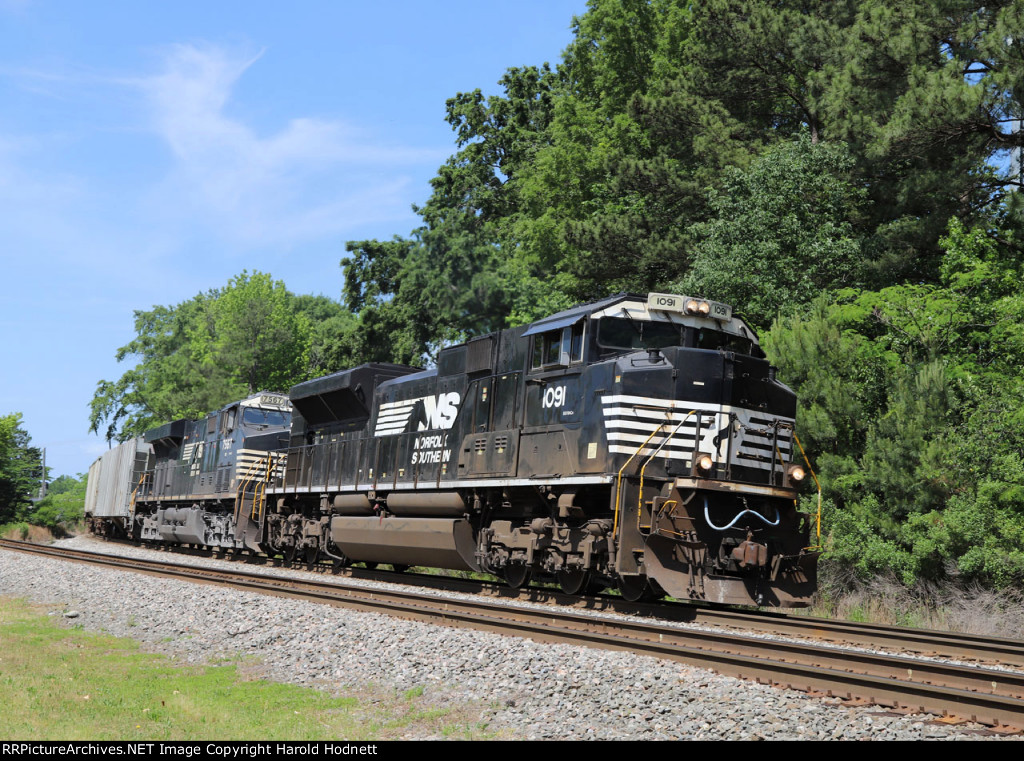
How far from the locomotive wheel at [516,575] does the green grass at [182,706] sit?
6310 millimetres

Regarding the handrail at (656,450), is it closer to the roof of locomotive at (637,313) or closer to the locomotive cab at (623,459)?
the locomotive cab at (623,459)

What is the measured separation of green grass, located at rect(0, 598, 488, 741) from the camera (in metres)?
6.43

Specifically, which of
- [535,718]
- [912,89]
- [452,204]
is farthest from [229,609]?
[452,204]

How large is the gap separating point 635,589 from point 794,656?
166 inches

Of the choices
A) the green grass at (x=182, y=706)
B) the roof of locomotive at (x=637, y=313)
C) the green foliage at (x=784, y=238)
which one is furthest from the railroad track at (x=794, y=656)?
the green foliage at (x=784, y=238)

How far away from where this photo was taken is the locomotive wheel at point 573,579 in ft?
44.4

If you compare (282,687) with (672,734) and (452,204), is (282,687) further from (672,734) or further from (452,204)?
(452,204)

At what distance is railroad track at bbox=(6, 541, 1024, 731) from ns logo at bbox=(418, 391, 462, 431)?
10.7 ft

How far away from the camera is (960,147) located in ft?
71.6

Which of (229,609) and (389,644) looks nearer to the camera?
(389,644)

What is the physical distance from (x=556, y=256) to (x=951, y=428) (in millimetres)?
29941

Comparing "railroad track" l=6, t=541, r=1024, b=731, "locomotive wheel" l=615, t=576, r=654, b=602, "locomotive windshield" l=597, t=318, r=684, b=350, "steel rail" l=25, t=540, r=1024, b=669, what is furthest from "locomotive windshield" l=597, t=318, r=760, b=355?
"railroad track" l=6, t=541, r=1024, b=731

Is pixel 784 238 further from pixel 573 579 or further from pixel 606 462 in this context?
pixel 606 462
